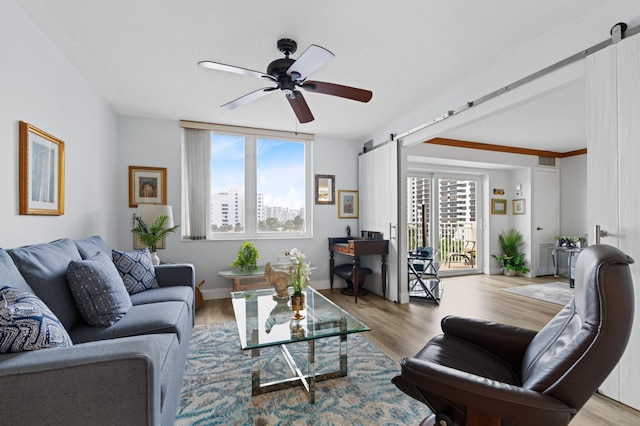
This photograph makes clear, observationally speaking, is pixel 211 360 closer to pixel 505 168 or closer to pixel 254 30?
pixel 254 30

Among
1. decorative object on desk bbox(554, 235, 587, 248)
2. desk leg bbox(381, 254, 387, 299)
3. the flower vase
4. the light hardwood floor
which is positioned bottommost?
the light hardwood floor

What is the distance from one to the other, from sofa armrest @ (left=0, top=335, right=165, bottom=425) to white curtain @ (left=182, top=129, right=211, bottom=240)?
3.28 metres

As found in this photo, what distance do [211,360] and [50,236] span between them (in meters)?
1.60

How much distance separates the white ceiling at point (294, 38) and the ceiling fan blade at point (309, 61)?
0.36 meters

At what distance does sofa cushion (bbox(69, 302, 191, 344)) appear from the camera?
170 centimetres

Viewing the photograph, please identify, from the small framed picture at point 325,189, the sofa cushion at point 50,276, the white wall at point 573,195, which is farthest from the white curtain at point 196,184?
the white wall at point 573,195

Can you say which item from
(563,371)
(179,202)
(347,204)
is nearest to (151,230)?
(179,202)

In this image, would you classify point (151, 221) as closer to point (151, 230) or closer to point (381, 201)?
point (151, 230)

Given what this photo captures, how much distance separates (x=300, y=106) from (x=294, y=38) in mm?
491

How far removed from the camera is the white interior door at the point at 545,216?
242 inches

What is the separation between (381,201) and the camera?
447 cm

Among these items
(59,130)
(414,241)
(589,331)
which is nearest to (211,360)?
(59,130)

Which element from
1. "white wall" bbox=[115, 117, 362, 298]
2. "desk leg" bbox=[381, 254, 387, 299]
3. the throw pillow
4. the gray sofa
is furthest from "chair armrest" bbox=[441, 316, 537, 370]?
"white wall" bbox=[115, 117, 362, 298]

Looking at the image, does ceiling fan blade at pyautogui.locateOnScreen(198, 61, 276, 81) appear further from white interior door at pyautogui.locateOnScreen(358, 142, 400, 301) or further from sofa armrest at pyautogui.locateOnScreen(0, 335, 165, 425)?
white interior door at pyautogui.locateOnScreen(358, 142, 400, 301)
